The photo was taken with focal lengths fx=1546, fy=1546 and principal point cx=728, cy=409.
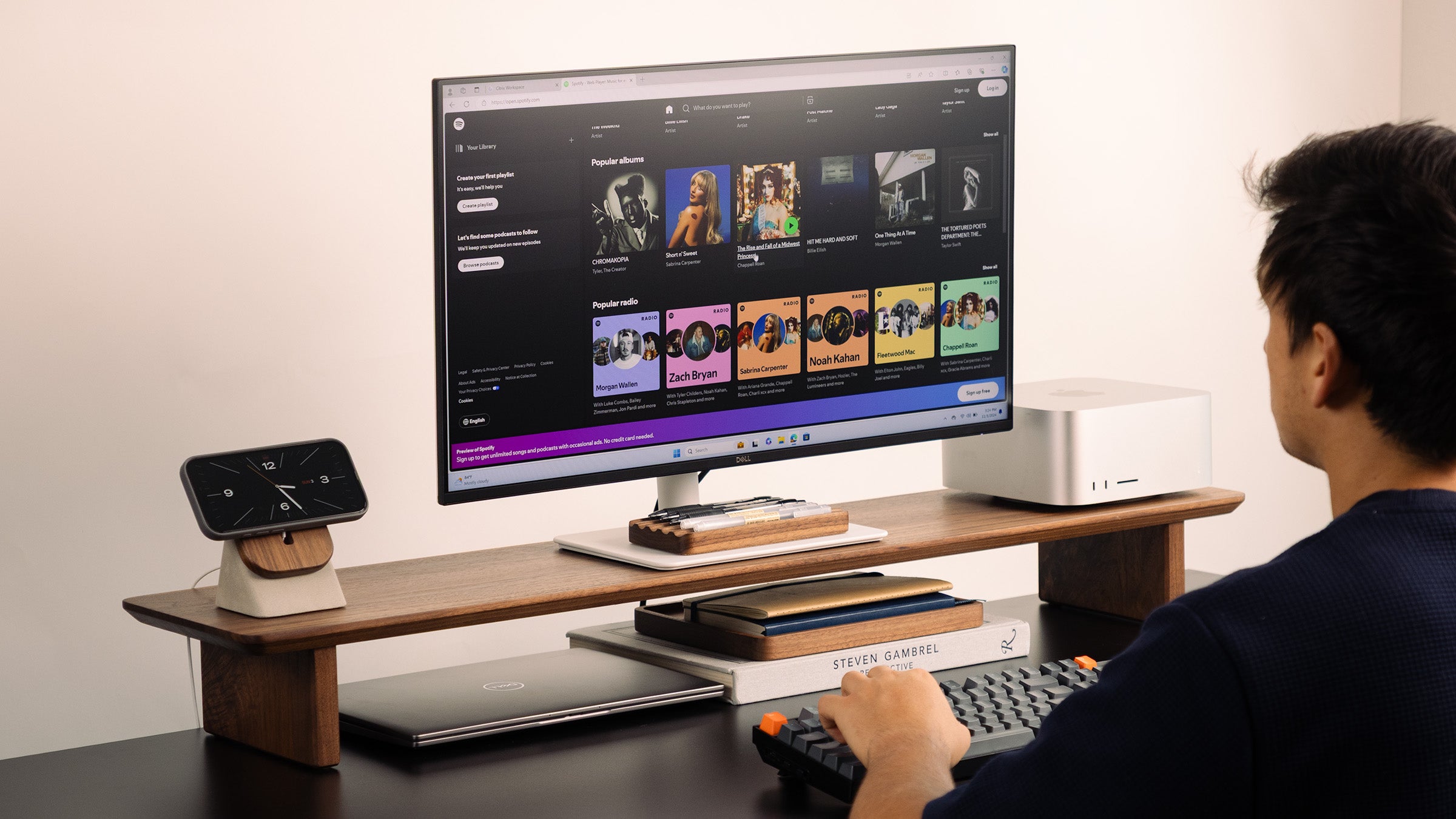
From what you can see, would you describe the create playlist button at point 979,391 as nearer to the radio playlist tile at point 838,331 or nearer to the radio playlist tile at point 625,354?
the radio playlist tile at point 838,331

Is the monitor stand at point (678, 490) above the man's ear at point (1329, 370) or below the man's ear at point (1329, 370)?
below

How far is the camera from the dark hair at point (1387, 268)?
35.0 inches

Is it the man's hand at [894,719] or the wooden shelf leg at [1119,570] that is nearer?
the man's hand at [894,719]

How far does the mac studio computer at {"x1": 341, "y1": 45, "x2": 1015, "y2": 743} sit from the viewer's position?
4.71 ft

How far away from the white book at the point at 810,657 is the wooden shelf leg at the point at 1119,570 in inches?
6.9

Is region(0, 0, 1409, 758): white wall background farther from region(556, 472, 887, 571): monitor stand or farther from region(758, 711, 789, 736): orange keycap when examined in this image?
region(758, 711, 789, 736): orange keycap

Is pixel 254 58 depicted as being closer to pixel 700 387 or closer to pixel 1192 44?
pixel 700 387

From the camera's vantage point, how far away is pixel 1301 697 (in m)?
0.84

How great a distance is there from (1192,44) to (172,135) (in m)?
2.04

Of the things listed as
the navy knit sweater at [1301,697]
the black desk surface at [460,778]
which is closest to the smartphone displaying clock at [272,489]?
the black desk surface at [460,778]

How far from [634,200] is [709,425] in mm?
245

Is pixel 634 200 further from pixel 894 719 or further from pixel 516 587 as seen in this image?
pixel 894 719

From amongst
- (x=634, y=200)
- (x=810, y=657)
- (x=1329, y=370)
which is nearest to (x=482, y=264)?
(x=634, y=200)

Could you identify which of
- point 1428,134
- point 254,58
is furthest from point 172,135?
point 1428,134
